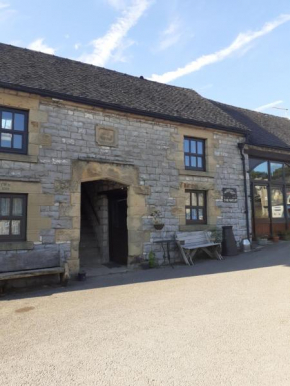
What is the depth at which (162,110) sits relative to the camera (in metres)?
10.6

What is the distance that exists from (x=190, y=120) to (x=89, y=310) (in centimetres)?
746

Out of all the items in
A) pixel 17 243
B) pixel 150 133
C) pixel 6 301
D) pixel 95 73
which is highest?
pixel 95 73

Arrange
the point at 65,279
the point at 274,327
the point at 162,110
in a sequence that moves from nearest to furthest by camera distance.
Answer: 1. the point at 274,327
2. the point at 65,279
3. the point at 162,110

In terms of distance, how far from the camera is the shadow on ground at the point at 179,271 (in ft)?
23.4

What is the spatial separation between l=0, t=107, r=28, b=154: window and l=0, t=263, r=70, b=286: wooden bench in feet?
10.2

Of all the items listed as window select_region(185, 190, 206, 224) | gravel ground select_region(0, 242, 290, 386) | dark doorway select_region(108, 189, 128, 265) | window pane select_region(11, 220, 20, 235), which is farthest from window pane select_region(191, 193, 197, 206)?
window pane select_region(11, 220, 20, 235)

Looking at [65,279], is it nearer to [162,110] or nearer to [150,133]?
[150,133]

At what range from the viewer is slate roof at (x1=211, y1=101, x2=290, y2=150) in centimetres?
1333

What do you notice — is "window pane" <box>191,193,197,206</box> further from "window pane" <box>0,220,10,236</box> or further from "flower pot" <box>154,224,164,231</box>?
"window pane" <box>0,220,10,236</box>

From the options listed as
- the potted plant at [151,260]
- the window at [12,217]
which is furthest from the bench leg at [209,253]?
the window at [12,217]

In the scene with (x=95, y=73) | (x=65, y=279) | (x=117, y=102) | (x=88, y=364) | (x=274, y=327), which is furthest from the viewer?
(x=95, y=73)

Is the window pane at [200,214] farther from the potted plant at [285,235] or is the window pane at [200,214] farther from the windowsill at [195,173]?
the potted plant at [285,235]

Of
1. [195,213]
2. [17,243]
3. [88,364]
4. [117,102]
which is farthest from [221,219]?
[88,364]

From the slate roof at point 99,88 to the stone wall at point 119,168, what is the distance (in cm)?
29
